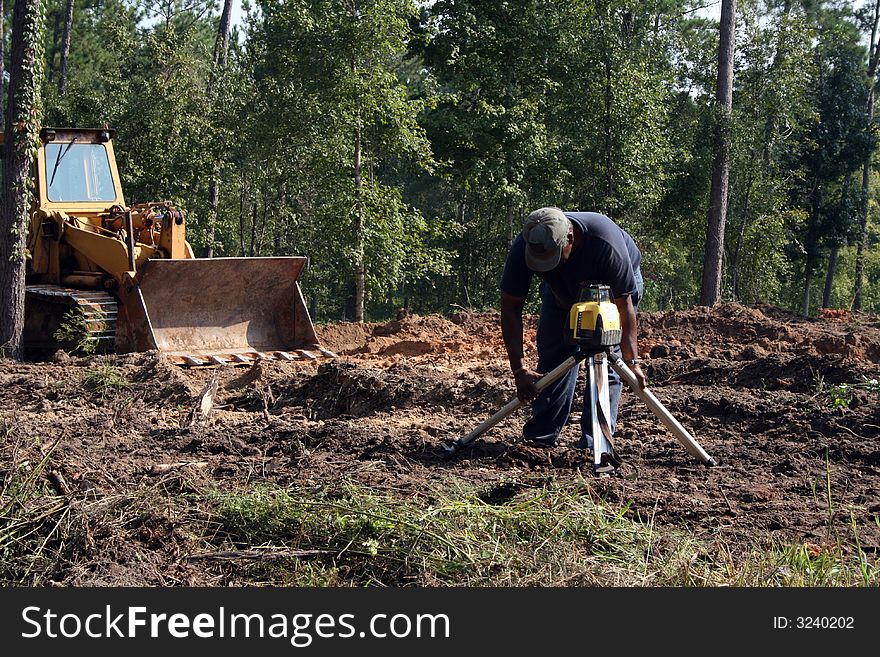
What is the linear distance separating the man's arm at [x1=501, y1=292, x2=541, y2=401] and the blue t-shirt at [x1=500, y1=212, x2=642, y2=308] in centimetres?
9

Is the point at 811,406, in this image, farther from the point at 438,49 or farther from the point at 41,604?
the point at 438,49

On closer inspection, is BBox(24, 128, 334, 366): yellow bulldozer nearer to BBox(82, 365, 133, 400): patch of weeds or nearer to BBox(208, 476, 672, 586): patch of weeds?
BBox(82, 365, 133, 400): patch of weeds

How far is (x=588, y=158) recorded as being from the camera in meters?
22.5

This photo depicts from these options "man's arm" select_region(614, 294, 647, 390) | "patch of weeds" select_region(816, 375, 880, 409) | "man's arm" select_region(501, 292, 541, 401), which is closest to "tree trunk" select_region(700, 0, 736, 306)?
"patch of weeds" select_region(816, 375, 880, 409)

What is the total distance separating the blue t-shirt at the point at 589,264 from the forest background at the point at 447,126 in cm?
1141

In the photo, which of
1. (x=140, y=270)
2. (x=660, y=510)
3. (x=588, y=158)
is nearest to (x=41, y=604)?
(x=660, y=510)

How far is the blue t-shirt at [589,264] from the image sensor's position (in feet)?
19.6

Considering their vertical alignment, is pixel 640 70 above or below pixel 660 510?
above

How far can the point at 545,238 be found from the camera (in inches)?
221

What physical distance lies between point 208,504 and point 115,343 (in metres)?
6.69

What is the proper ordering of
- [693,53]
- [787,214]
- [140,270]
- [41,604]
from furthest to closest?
[787,214], [693,53], [140,270], [41,604]

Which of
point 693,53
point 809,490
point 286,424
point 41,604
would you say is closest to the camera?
point 41,604

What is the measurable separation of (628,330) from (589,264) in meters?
0.48

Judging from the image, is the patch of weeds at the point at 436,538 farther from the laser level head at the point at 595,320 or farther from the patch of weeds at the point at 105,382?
the patch of weeds at the point at 105,382
